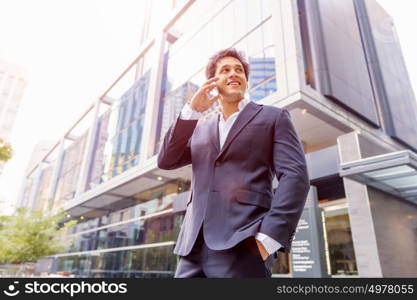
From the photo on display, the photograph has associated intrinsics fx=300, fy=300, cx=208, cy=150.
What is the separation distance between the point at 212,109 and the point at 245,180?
13627mm

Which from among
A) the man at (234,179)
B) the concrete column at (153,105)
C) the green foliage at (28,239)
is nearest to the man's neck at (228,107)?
the man at (234,179)

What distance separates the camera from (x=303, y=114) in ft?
37.3

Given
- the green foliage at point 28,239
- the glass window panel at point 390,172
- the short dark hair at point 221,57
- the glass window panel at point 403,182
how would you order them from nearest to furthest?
the short dark hair at point 221,57 < the glass window panel at point 390,172 < the glass window panel at point 403,182 < the green foliage at point 28,239

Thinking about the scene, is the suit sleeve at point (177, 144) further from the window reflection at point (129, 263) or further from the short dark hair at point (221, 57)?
the window reflection at point (129, 263)

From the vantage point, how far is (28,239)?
54.3 feet

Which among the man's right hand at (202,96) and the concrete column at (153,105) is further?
the concrete column at (153,105)

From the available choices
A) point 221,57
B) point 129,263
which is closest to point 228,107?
point 221,57

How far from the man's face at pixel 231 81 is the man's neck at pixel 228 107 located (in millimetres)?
32

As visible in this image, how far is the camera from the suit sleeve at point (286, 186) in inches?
51.1

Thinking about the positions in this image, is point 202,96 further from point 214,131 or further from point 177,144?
point 177,144

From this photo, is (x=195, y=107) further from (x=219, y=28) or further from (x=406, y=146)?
(x=406, y=146)

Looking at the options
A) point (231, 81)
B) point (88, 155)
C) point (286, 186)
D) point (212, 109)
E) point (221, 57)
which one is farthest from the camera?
point (88, 155)

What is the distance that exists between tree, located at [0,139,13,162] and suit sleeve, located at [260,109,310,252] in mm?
7981

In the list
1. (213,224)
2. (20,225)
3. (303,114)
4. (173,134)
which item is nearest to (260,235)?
(213,224)
